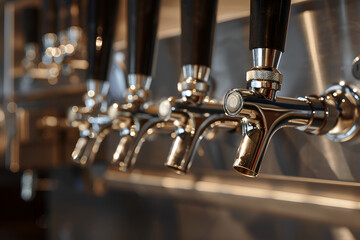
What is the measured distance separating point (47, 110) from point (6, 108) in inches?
6.8

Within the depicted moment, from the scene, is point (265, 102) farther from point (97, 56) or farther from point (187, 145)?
point (97, 56)

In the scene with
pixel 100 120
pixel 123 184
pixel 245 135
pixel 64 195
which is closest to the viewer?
pixel 245 135

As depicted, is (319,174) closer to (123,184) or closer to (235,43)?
A: (235,43)

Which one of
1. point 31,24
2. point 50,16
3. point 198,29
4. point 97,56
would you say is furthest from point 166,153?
point 31,24

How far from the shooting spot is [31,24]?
1090 mm

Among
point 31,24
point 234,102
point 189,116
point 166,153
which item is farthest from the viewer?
point 31,24

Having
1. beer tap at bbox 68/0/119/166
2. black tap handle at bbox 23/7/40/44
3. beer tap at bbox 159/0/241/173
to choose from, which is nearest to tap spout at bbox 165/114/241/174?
beer tap at bbox 159/0/241/173

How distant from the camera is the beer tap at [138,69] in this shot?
54 cm

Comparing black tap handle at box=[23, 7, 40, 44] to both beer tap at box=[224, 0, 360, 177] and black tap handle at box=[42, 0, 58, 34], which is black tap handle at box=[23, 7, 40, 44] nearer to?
black tap handle at box=[42, 0, 58, 34]

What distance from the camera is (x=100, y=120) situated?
592mm

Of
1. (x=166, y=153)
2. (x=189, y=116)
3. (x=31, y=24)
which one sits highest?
(x=31, y=24)

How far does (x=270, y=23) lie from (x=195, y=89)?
0.13m

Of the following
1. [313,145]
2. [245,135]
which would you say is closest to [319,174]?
[313,145]

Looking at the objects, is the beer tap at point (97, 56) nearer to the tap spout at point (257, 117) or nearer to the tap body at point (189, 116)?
the tap body at point (189, 116)
